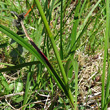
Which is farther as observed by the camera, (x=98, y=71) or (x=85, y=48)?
(x=85, y=48)

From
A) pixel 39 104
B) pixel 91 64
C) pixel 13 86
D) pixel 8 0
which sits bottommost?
pixel 39 104

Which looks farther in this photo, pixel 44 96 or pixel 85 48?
pixel 85 48

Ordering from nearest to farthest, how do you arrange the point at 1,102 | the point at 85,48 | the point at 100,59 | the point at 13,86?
1. the point at 1,102
2. the point at 13,86
3. the point at 100,59
4. the point at 85,48

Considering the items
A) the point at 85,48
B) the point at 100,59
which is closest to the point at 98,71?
the point at 100,59

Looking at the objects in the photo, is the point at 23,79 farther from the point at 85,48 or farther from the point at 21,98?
the point at 85,48

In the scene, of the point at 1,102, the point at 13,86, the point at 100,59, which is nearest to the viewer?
the point at 1,102

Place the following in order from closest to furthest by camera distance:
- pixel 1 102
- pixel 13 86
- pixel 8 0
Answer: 1. pixel 1 102
2. pixel 13 86
3. pixel 8 0

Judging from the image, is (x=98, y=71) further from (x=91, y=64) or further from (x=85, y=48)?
(x=85, y=48)

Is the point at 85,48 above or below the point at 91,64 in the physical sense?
above

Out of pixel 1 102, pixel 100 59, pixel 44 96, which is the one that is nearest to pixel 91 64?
pixel 100 59
